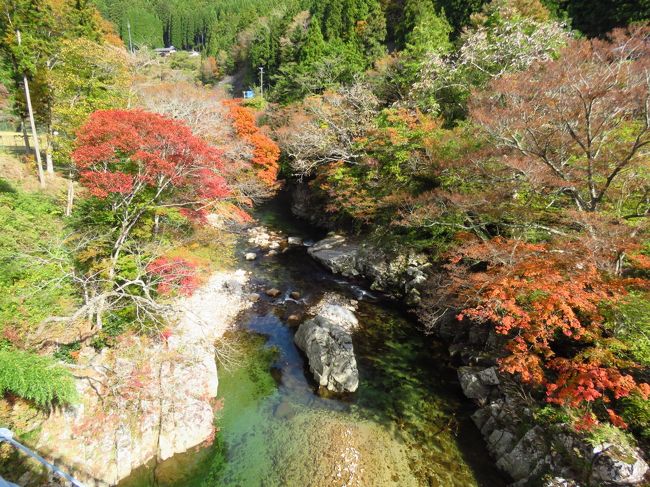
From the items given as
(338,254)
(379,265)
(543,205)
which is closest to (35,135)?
(338,254)

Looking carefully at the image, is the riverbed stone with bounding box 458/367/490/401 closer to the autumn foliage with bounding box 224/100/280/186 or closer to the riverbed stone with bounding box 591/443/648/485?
the riverbed stone with bounding box 591/443/648/485

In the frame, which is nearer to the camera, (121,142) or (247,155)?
(121,142)

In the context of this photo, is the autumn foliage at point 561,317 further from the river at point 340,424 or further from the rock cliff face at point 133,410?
the rock cliff face at point 133,410

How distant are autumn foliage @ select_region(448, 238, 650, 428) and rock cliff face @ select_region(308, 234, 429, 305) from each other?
6.12 meters

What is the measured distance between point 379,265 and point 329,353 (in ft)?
25.6

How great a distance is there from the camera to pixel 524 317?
8.88 metres

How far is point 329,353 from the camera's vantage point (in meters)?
11.8

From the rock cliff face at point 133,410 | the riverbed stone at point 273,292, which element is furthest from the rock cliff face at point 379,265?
the rock cliff face at point 133,410

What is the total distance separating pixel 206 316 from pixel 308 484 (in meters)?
8.21

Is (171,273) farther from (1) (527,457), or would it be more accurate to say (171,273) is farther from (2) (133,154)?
(1) (527,457)

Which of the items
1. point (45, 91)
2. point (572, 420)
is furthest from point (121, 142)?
point (572, 420)

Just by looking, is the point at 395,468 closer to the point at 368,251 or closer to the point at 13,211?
the point at 368,251

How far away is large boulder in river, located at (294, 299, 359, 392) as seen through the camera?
1125cm

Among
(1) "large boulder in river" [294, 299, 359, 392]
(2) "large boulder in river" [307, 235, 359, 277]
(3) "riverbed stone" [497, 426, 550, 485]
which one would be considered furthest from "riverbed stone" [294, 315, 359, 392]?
(2) "large boulder in river" [307, 235, 359, 277]
